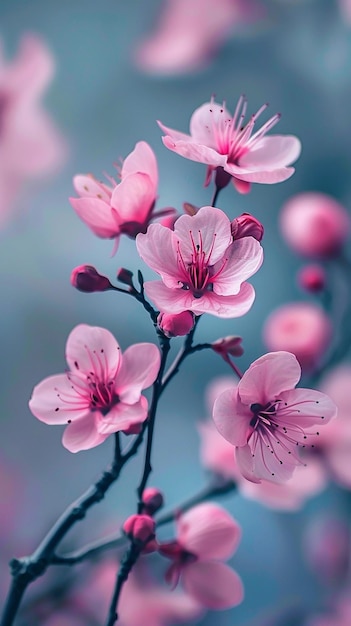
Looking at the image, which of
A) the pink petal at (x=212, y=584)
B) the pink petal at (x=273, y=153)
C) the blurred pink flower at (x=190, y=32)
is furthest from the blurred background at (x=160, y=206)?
the pink petal at (x=273, y=153)

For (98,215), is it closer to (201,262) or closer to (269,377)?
(201,262)

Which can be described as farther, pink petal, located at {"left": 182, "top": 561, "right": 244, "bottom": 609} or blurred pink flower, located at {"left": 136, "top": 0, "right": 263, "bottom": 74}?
blurred pink flower, located at {"left": 136, "top": 0, "right": 263, "bottom": 74}

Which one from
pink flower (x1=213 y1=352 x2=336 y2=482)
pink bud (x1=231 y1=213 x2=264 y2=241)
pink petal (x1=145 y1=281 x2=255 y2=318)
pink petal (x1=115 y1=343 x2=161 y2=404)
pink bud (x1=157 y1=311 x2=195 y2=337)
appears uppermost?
pink bud (x1=231 y1=213 x2=264 y2=241)

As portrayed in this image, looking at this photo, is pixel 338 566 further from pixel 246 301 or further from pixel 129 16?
pixel 129 16

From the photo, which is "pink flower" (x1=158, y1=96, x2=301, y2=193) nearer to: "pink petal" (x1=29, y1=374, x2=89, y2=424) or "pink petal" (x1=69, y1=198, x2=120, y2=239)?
"pink petal" (x1=69, y1=198, x2=120, y2=239)

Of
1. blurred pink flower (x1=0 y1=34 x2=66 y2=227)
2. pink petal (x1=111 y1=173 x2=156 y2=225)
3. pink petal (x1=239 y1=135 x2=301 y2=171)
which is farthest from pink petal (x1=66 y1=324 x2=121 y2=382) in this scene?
blurred pink flower (x1=0 y1=34 x2=66 y2=227)

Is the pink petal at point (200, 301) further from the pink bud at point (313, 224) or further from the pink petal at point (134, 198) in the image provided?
the pink bud at point (313, 224)

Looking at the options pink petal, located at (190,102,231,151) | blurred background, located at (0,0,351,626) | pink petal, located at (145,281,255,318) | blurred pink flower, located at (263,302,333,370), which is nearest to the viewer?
pink petal, located at (145,281,255,318)
